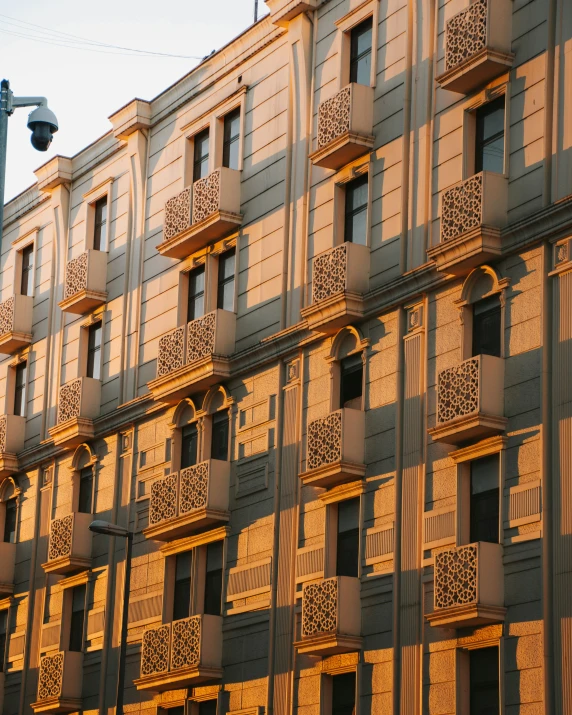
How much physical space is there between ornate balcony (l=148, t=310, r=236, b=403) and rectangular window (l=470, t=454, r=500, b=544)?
9.62 m

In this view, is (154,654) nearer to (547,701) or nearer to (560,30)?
(547,701)

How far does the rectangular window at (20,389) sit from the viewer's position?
4944 cm

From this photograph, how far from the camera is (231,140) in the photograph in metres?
40.9

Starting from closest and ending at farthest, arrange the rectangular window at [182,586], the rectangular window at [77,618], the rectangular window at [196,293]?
the rectangular window at [182,586] → the rectangular window at [196,293] → the rectangular window at [77,618]

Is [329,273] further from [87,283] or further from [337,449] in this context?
[87,283]

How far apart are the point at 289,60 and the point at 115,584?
14514mm

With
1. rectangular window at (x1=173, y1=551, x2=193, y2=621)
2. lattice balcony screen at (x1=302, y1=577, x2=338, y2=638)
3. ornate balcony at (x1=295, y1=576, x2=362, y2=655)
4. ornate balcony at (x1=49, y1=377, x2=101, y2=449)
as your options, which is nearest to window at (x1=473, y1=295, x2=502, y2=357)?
ornate balcony at (x1=295, y1=576, x2=362, y2=655)

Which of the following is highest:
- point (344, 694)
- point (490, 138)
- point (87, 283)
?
point (87, 283)

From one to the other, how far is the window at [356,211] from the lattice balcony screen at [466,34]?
420 cm

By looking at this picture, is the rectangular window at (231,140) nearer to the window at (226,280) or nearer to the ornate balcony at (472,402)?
the window at (226,280)

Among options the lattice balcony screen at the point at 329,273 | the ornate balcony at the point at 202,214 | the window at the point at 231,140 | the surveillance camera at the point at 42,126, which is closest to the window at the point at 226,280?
the ornate balcony at the point at 202,214

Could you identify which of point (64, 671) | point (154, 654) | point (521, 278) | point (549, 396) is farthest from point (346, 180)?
point (64, 671)

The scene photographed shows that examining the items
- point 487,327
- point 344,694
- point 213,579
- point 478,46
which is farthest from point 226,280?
point 344,694

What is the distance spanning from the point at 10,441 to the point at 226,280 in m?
11.7
